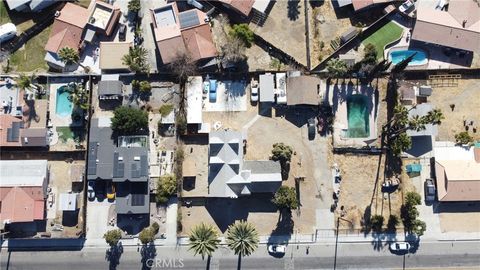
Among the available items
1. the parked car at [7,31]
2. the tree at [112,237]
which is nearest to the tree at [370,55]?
the tree at [112,237]

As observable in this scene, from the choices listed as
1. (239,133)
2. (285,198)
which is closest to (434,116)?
(285,198)

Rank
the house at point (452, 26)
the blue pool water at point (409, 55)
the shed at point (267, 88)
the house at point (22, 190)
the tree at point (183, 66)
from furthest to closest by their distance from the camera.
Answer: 1. the blue pool water at point (409, 55)
2. the shed at point (267, 88)
3. the tree at point (183, 66)
4. the house at point (452, 26)
5. the house at point (22, 190)

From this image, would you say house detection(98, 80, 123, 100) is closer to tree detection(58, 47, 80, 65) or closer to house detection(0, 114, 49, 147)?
tree detection(58, 47, 80, 65)

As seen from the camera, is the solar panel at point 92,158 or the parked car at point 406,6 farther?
the parked car at point 406,6

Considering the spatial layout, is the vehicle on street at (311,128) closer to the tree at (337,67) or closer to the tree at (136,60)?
the tree at (337,67)

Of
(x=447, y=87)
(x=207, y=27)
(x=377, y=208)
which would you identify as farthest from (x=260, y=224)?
(x=447, y=87)

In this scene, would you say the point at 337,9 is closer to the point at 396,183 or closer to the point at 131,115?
the point at 396,183
